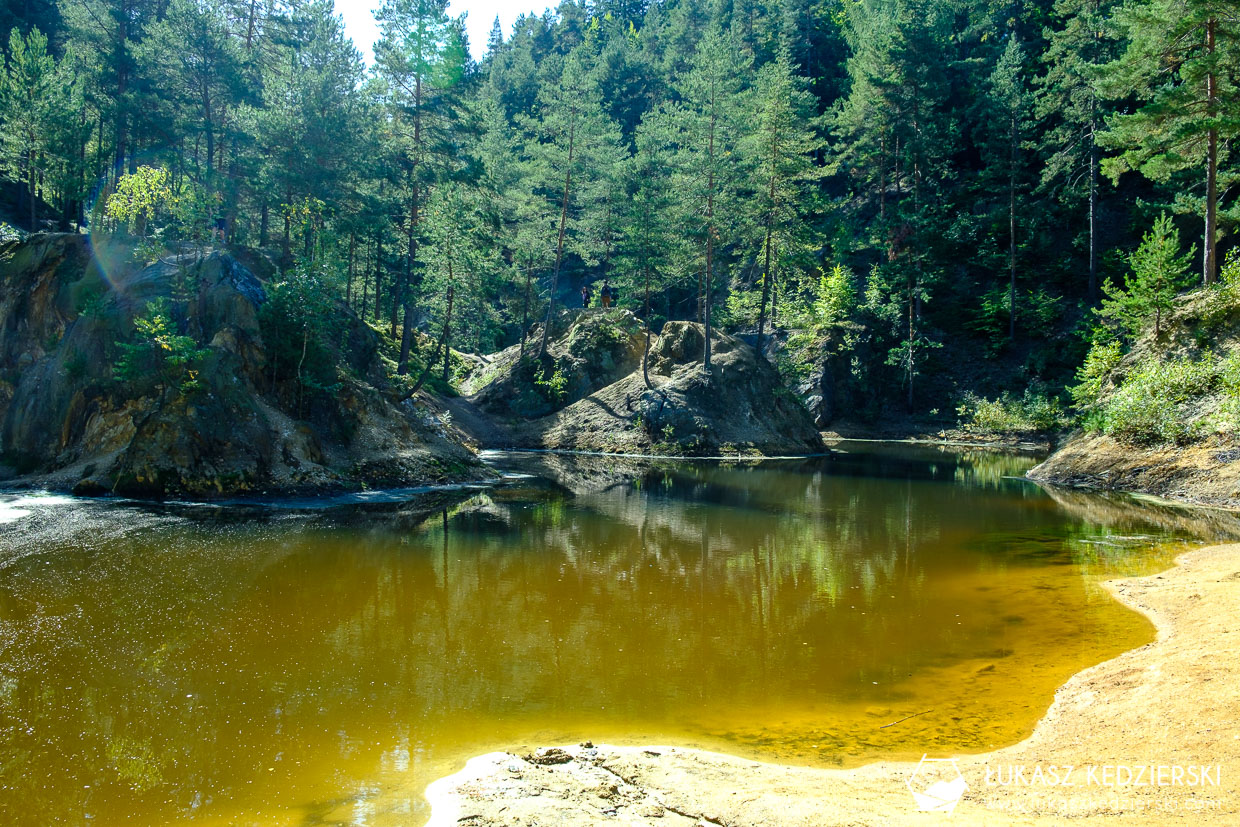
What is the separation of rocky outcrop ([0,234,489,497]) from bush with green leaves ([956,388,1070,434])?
32.1 m

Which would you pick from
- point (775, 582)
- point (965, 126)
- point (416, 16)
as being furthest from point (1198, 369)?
point (965, 126)

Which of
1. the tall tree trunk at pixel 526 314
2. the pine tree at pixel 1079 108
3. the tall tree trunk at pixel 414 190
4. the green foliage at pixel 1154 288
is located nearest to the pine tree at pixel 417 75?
the tall tree trunk at pixel 414 190

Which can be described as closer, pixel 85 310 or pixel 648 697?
pixel 648 697

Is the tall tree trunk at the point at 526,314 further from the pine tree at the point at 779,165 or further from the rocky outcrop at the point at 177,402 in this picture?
the rocky outcrop at the point at 177,402

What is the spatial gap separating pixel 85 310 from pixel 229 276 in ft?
14.6

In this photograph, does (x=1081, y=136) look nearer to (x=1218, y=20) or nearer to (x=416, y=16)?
(x=1218, y=20)

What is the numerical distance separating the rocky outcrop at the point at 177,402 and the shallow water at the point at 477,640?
217 cm

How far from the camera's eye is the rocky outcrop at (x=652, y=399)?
36.7 meters

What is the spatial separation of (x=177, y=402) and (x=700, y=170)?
28.0 meters

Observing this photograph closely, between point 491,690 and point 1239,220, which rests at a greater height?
point 1239,220

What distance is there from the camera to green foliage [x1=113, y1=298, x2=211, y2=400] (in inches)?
813

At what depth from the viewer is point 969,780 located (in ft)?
18.8

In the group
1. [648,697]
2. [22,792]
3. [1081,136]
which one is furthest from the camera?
[1081,136]

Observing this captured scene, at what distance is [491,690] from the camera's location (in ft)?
26.2
